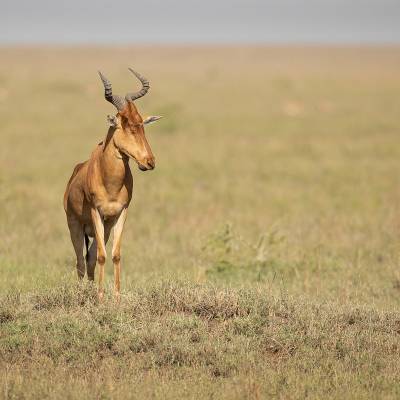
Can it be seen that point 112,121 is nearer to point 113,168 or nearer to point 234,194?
point 113,168

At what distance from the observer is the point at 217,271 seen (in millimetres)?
11125

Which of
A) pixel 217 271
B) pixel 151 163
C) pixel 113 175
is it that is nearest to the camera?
pixel 151 163

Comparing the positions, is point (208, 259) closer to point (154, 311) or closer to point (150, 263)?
point (150, 263)

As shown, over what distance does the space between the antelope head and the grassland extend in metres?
1.39

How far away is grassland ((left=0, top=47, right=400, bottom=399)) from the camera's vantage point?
6.54 meters

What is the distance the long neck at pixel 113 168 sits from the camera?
26.4ft

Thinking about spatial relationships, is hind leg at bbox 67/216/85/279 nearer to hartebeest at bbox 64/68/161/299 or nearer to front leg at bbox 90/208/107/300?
hartebeest at bbox 64/68/161/299

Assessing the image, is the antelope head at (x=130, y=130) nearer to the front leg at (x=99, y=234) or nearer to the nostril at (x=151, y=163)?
the nostril at (x=151, y=163)

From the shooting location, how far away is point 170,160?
21.6m

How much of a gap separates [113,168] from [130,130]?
0.48 meters

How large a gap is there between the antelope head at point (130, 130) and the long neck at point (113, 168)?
109 mm

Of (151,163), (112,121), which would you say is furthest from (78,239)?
(151,163)

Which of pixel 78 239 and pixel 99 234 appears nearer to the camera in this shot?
pixel 99 234

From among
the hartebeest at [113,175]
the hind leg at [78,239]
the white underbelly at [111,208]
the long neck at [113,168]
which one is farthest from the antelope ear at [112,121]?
the hind leg at [78,239]
